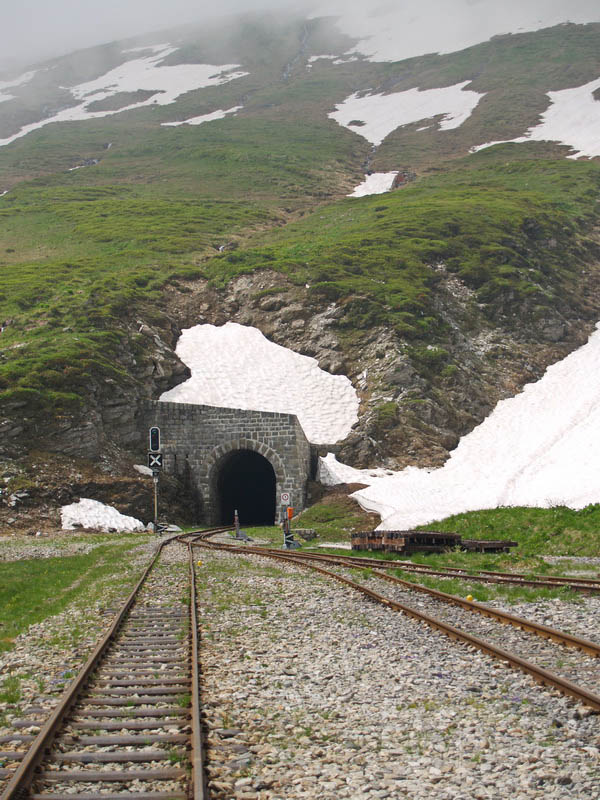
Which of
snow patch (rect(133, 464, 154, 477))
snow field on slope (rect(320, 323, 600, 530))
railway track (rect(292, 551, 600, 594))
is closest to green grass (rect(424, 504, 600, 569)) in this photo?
snow field on slope (rect(320, 323, 600, 530))

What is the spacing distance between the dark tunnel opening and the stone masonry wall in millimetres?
1949

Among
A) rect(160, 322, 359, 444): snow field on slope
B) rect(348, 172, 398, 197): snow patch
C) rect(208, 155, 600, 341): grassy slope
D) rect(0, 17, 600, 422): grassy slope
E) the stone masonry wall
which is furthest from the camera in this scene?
rect(348, 172, 398, 197): snow patch

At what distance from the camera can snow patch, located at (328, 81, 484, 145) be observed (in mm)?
140375

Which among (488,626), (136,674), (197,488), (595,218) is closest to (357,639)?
(488,626)

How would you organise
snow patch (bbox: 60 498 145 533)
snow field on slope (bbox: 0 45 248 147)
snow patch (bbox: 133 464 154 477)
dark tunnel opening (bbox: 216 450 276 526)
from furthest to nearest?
snow field on slope (bbox: 0 45 248 147) < dark tunnel opening (bbox: 216 450 276 526) < snow patch (bbox: 133 464 154 477) < snow patch (bbox: 60 498 145 533)

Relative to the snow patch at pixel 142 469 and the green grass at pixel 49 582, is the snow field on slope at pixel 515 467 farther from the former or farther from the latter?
the green grass at pixel 49 582

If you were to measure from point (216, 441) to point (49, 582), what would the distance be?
67.8 feet

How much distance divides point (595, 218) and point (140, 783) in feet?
263

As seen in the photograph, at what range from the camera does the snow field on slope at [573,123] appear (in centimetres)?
10975

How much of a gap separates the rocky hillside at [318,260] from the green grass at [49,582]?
1333cm

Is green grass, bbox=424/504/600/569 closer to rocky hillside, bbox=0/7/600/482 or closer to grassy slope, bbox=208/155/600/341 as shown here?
rocky hillside, bbox=0/7/600/482

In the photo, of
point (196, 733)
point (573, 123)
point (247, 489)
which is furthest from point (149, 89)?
point (196, 733)

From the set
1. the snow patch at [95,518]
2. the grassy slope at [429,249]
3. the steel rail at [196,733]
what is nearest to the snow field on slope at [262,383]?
the grassy slope at [429,249]

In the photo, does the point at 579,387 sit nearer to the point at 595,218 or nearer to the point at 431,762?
the point at 595,218
